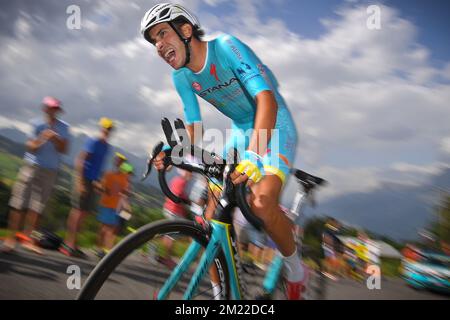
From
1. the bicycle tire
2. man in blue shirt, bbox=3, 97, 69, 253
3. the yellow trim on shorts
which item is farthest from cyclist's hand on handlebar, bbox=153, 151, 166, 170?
man in blue shirt, bbox=3, 97, 69, 253

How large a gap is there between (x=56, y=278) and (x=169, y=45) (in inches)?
89.5

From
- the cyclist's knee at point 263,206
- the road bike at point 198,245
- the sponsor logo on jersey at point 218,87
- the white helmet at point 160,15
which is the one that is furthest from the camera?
the sponsor logo on jersey at point 218,87

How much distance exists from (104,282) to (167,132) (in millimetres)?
720

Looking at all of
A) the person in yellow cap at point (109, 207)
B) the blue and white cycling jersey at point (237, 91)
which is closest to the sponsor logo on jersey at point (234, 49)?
the blue and white cycling jersey at point (237, 91)

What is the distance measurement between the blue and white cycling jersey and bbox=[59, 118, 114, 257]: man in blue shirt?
202 cm

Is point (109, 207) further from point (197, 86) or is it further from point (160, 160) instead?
point (160, 160)

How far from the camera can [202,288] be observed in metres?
1.67

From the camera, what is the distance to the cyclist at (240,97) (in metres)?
1.79

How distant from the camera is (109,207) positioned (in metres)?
4.36

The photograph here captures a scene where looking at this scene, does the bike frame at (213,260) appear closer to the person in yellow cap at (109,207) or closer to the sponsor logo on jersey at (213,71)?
the sponsor logo on jersey at (213,71)

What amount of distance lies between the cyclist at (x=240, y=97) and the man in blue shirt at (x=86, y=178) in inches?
79.2

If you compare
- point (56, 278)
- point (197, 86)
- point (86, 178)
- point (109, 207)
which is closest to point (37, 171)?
point (86, 178)
